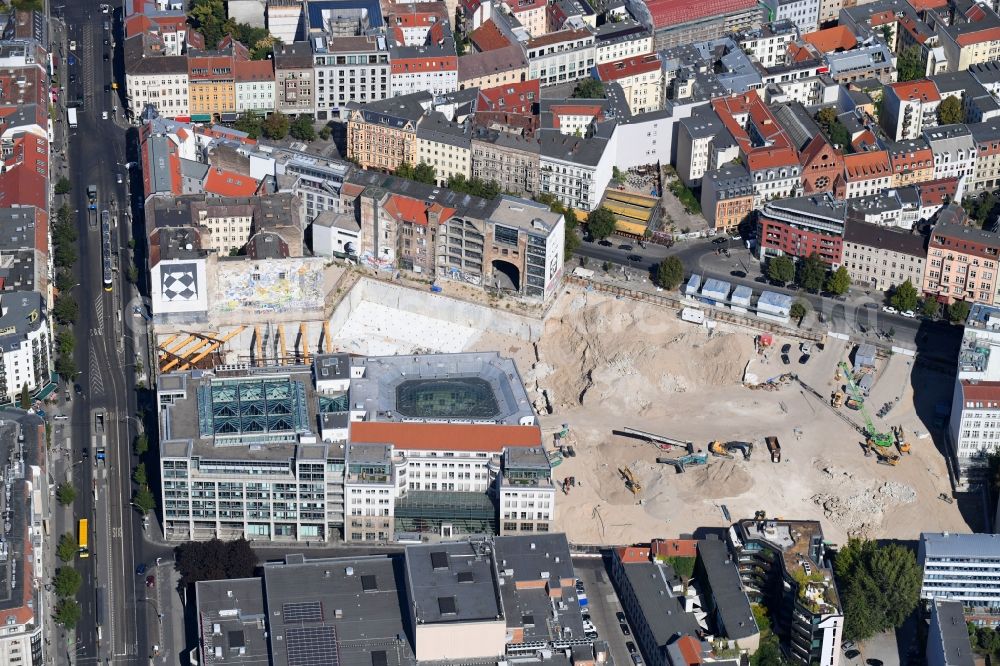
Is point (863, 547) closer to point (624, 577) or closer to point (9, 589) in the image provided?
point (624, 577)

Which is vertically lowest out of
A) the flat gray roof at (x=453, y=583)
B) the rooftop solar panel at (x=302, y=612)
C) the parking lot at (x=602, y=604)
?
the parking lot at (x=602, y=604)

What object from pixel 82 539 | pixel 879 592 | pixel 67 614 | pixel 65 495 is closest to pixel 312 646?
pixel 67 614

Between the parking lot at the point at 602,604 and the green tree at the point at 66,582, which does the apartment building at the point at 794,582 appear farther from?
the green tree at the point at 66,582

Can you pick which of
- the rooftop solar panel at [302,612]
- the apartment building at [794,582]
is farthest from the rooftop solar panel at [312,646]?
the apartment building at [794,582]

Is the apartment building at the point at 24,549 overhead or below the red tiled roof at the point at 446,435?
below

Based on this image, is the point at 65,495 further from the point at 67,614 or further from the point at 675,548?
the point at 675,548
